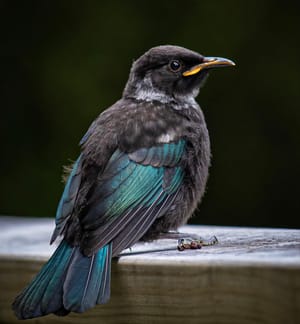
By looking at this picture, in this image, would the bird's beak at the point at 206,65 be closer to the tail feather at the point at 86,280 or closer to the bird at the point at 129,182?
the bird at the point at 129,182

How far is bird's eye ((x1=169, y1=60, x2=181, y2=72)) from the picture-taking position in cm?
463

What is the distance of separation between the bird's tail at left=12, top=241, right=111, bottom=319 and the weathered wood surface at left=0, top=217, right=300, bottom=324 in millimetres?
90

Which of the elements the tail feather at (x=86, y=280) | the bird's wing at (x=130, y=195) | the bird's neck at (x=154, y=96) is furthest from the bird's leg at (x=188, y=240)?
the bird's neck at (x=154, y=96)

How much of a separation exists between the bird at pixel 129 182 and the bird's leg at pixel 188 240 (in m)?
0.04

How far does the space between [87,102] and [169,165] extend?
9.58 feet

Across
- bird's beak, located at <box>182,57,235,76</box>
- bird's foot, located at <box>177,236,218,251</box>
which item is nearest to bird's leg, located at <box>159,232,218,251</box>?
bird's foot, located at <box>177,236,218,251</box>

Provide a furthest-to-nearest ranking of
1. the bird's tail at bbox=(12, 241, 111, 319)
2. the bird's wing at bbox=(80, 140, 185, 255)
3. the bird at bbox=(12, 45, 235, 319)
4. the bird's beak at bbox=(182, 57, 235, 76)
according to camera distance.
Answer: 1. the bird's beak at bbox=(182, 57, 235, 76)
2. the bird's wing at bbox=(80, 140, 185, 255)
3. the bird at bbox=(12, 45, 235, 319)
4. the bird's tail at bbox=(12, 241, 111, 319)

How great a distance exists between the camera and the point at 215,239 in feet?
12.7

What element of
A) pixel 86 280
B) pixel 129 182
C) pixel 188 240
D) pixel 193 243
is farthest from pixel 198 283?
pixel 129 182

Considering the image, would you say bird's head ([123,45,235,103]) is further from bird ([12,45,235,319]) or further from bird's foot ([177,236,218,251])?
bird's foot ([177,236,218,251])

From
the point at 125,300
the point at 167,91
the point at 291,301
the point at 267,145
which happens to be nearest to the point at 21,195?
the point at 267,145

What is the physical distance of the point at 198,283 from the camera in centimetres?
309

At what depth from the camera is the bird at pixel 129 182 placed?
10.8 ft

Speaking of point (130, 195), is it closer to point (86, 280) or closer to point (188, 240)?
point (188, 240)
